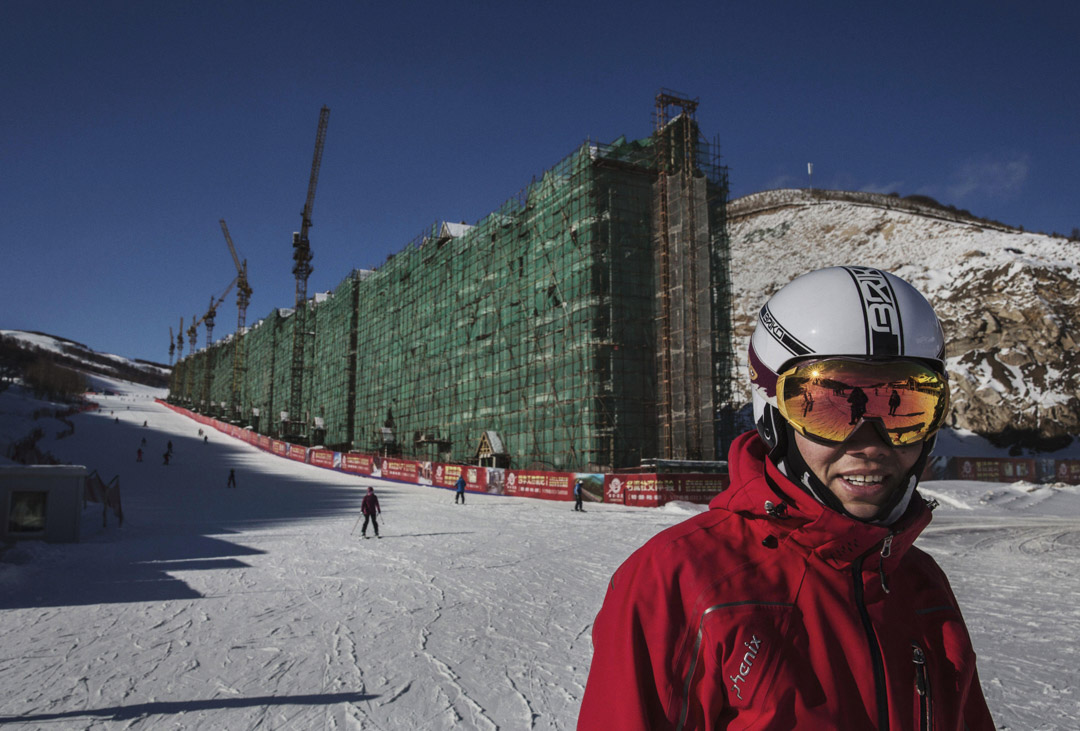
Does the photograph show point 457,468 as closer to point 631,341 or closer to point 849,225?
point 631,341

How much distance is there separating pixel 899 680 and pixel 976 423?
50.0 m

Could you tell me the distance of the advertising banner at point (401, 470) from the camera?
121ft

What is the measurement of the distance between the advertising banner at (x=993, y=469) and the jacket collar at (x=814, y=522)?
34676 millimetres

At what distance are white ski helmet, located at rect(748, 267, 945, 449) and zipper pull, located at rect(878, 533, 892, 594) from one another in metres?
0.39

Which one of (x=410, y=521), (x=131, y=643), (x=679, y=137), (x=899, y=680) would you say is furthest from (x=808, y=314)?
(x=679, y=137)

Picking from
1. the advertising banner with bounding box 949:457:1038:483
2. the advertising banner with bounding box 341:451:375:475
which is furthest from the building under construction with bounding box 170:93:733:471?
the advertising banner with bounding box 949:457:1038:483

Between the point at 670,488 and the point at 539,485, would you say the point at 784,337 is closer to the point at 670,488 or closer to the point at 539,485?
the point at 670,488

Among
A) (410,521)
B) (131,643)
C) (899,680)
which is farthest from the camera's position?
(410,521)

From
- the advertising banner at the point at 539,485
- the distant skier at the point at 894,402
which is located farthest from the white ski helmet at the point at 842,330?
the advertising banner at the point at 539,485

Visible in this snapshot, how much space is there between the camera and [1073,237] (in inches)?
2218

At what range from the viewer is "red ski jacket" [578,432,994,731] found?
5.00ft

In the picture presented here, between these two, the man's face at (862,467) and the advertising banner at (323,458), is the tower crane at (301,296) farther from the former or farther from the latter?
the man's face at (862,467)

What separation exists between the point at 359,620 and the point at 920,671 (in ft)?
26.8

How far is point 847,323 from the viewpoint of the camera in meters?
1.87
